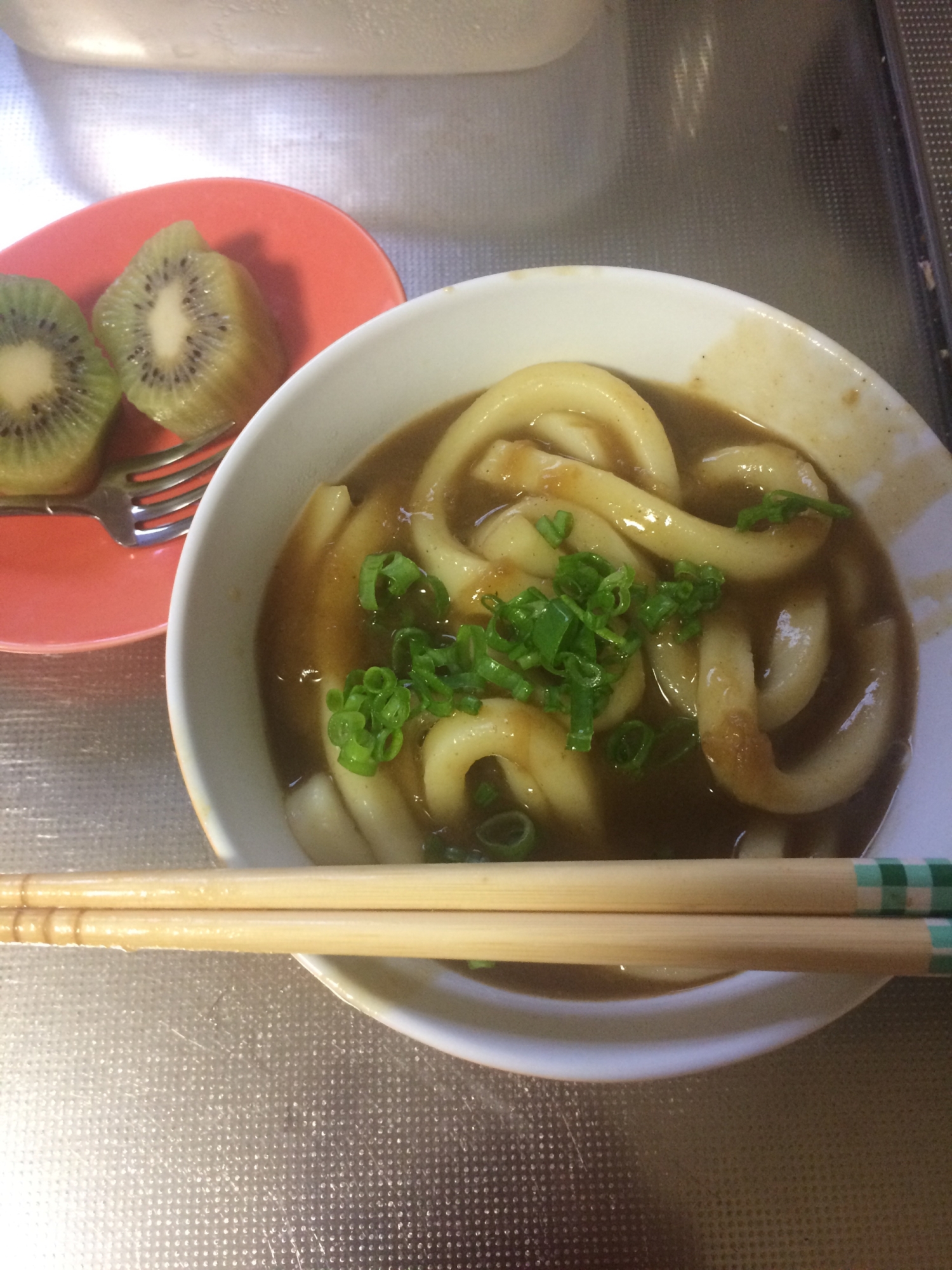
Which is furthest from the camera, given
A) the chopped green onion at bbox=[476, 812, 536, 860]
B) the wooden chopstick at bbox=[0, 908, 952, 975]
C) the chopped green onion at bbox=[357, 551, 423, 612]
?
the chopped green onion at bbox=[357, 551, 423, 612]

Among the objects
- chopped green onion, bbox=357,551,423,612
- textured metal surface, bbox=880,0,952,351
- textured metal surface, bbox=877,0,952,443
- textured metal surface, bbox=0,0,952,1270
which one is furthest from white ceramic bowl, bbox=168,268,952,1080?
textured metal surface, bbox=880,0,952,351

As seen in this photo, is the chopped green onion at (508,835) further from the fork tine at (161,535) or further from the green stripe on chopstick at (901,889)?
the fork tine at (161,535)

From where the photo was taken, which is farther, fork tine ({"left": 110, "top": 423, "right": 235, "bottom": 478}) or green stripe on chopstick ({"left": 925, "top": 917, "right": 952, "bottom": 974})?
fork tine ({"left": 110, "top": 423, "right": 235, "bottom": 478})

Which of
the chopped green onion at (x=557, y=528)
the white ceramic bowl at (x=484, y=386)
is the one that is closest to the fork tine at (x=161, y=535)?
the white ceramic bowl at (x=484, y=386)

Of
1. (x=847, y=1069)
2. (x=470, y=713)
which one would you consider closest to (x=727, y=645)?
(x=470, y=713)

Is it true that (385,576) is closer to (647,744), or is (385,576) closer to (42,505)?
(647,744)

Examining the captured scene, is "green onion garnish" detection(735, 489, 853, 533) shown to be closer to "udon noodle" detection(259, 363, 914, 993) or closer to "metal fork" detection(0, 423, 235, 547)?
"udon noodle" detection(259, 363, 914, 993)

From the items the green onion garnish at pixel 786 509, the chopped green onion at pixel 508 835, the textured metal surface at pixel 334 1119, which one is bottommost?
the textured metal surface at pixel 334 1119

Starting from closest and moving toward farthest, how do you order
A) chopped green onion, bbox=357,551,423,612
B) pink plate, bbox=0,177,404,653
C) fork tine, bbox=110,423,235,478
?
chopped green onion, bbox=357,551,423,612 → pink plate, bbox=0,177,404,653 → fork tine, bbox=110,423,235,478
